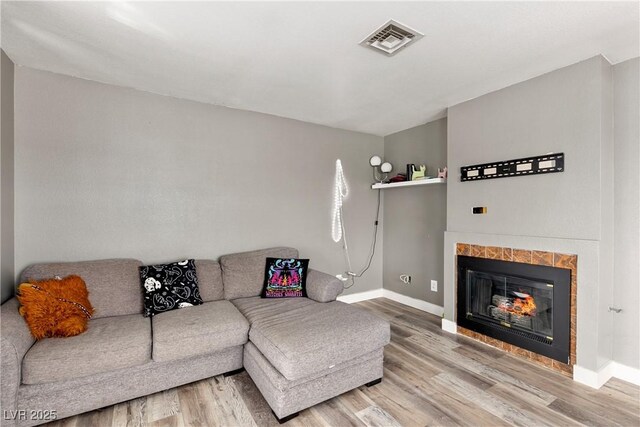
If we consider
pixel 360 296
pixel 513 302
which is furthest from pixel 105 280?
pixel 513 302

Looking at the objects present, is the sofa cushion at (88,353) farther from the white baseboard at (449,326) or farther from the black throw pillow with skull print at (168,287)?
the white baseboard at (449,326)

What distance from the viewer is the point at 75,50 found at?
2090 mm

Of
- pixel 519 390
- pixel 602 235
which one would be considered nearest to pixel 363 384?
pixel 519 390

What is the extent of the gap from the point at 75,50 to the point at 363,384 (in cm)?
315

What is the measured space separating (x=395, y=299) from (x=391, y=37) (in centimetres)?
332

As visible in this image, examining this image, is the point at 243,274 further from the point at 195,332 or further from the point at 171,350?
the point at 171,350

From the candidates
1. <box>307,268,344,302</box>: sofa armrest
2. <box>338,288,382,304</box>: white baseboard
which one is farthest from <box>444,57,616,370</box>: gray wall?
<box>338,288,382,304</box>: white baseboard

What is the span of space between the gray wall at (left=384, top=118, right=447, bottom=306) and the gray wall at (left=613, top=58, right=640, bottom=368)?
4.83 ft

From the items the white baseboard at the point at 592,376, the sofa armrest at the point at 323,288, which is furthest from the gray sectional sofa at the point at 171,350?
the white baseboard at the point at 592,376

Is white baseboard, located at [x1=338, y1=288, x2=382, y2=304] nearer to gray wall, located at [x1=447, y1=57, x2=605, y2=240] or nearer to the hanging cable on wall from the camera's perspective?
the hanging cable on wall

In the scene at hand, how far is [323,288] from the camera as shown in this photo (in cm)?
269

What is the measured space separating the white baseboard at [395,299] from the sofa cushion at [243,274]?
1.45 meters

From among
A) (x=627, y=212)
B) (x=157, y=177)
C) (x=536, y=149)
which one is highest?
(x=536, y=149)

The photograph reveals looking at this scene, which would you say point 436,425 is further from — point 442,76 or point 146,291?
point 442,76
